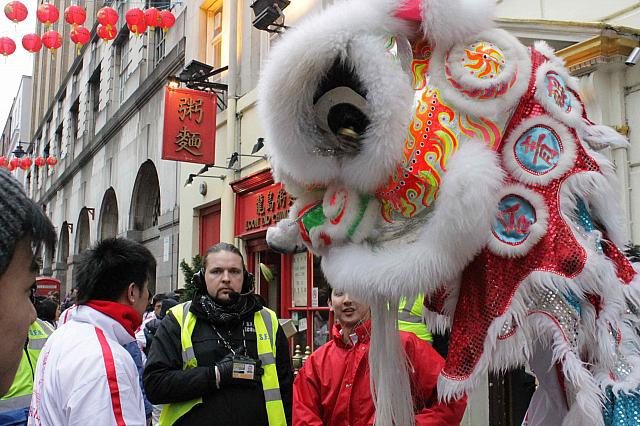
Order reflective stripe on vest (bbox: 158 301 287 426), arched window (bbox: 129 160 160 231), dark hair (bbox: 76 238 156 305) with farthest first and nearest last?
arched window (bbox: 129 160 160 231) < reflective stripe on vest (bbox: 158 301 287 426) < dark hair (bbox: 76 238 156 305)

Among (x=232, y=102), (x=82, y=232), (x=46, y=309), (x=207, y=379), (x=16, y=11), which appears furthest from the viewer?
(x=82, y=232)

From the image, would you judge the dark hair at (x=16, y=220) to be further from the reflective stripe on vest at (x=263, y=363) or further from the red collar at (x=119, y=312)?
the reflective stripe on vest at (x=263, y=363)

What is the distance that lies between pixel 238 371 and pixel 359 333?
696 millimetres

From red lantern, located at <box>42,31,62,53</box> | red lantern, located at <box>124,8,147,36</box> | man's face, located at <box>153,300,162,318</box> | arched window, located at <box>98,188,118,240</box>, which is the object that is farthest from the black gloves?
arched window, located at <box>98,188,118,240</box>

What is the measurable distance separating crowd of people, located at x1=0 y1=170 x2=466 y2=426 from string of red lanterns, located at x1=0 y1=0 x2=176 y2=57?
8644mm

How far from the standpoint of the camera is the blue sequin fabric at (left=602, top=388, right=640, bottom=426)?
123 centimetres

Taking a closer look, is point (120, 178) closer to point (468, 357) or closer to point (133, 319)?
point (133, 319)

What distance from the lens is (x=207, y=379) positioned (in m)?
3.19

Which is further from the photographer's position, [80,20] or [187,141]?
[80,20]

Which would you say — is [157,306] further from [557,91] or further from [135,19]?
[557,91]

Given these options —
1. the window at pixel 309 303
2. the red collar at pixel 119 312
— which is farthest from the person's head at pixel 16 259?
the window at pixel 309 303

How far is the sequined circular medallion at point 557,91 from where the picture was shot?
1.38 m

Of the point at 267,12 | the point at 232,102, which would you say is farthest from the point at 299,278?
the point at 267,12

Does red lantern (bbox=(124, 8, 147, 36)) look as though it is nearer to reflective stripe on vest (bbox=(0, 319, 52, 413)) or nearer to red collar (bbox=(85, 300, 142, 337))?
reflective stripe on vest (bbox=(0, 319, 52, 413))
